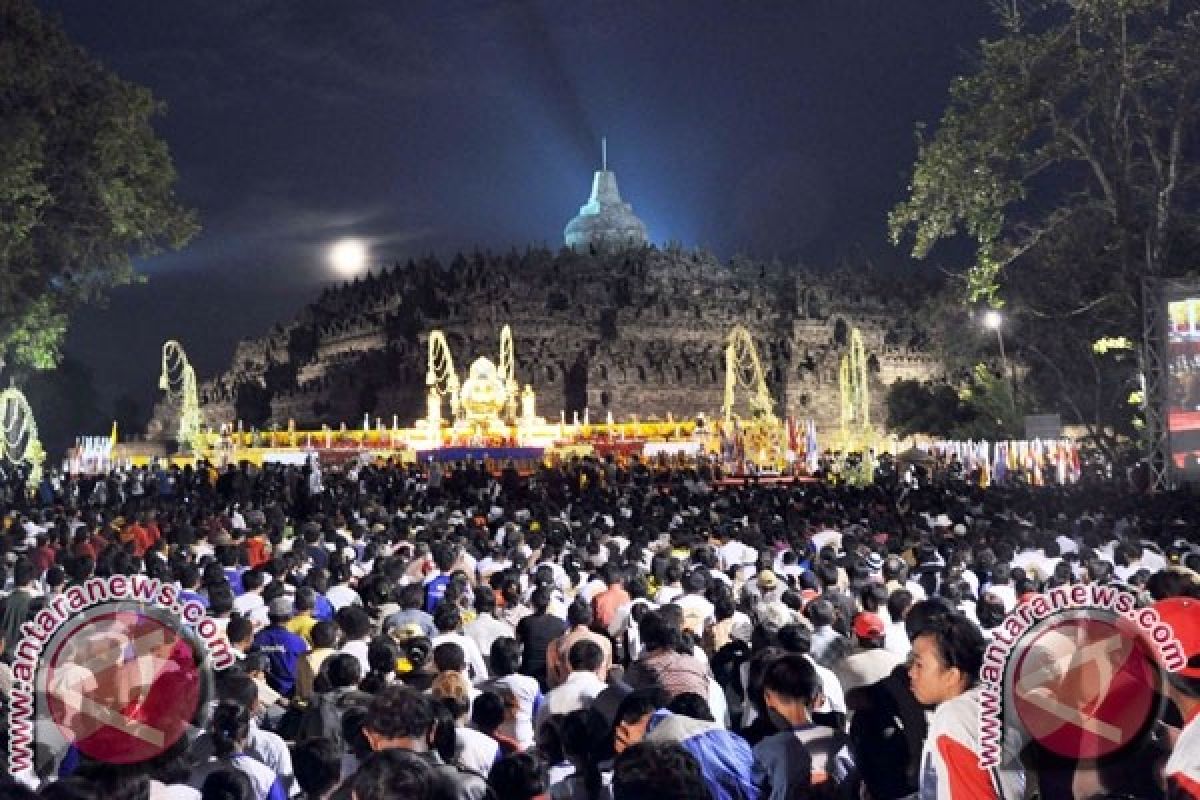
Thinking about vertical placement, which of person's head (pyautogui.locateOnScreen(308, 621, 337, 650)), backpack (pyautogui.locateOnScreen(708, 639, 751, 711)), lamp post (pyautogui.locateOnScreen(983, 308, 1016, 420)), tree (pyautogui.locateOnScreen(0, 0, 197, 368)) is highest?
tree (pyautogui.locateOnScreen(0, 0, 197, 368))

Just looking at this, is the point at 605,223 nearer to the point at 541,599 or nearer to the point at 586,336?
the point at 586,336

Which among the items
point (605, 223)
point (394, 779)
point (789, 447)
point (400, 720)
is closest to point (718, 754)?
point (400, 720)

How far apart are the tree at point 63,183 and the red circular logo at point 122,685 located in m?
19.4

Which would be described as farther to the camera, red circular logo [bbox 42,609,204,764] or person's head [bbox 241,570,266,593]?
person's head [bbox 241,570,266,593]

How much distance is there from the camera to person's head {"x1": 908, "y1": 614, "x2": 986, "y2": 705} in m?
4.80

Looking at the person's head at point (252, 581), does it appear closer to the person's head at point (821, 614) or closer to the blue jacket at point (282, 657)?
the blue jacket at point (282, 657)

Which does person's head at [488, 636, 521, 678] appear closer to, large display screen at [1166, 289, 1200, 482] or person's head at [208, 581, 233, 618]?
person's head at [208, 581, 233, 618]

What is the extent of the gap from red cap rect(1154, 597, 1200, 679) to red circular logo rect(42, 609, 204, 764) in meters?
5.52

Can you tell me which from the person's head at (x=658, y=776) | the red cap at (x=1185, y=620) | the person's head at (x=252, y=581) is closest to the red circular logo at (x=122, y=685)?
the person's head at (x=658, y=776)

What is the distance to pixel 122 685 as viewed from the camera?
19.4ft

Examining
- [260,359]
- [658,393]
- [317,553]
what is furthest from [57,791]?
[260,359]

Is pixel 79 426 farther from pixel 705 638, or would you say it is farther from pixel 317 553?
pixel 705 638

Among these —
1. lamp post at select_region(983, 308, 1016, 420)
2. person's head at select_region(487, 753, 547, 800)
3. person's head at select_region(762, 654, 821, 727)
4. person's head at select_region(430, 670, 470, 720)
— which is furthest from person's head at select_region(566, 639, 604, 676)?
lamp post at select_region(983, 308, 1016, 420)

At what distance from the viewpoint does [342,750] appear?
6219 millimetres
